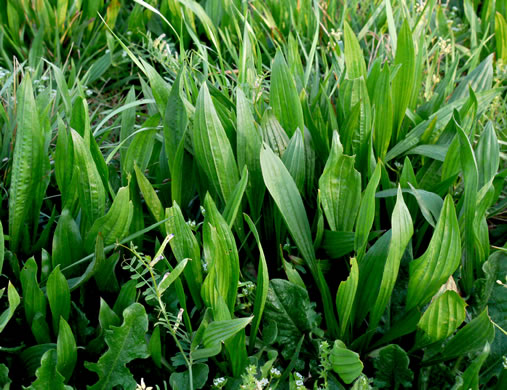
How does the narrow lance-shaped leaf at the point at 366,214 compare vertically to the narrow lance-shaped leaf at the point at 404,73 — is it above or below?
below

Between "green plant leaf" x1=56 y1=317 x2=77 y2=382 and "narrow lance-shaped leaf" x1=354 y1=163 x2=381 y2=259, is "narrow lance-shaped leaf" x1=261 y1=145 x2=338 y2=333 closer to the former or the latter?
"narrow lance-shaped leaf" x1=354 y1=163 x2=381 y2=259

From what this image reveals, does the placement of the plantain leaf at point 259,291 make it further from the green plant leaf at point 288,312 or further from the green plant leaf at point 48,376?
the green plant leaf at point 48,376

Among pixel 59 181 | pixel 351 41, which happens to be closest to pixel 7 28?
pixel 59 181

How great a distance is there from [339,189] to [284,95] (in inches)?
12.1

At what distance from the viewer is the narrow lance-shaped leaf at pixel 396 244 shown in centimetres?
113

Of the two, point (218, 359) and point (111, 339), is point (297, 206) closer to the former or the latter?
point (218, 359)

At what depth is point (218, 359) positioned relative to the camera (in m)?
1.24

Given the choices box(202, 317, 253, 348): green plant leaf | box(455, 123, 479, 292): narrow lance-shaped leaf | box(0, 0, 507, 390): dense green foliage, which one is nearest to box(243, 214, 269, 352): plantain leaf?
box(0, 0, 507, 390): dense green foliage

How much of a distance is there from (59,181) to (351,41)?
821mm

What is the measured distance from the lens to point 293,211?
1318 millimetres

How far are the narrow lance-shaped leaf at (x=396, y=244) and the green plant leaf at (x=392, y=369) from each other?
0.09 metres

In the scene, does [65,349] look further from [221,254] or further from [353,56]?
[353,56]

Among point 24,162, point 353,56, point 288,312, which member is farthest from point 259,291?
point 353,56

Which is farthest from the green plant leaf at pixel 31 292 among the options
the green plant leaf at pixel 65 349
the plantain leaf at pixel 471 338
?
the plantain leaf at pixel 471 338
